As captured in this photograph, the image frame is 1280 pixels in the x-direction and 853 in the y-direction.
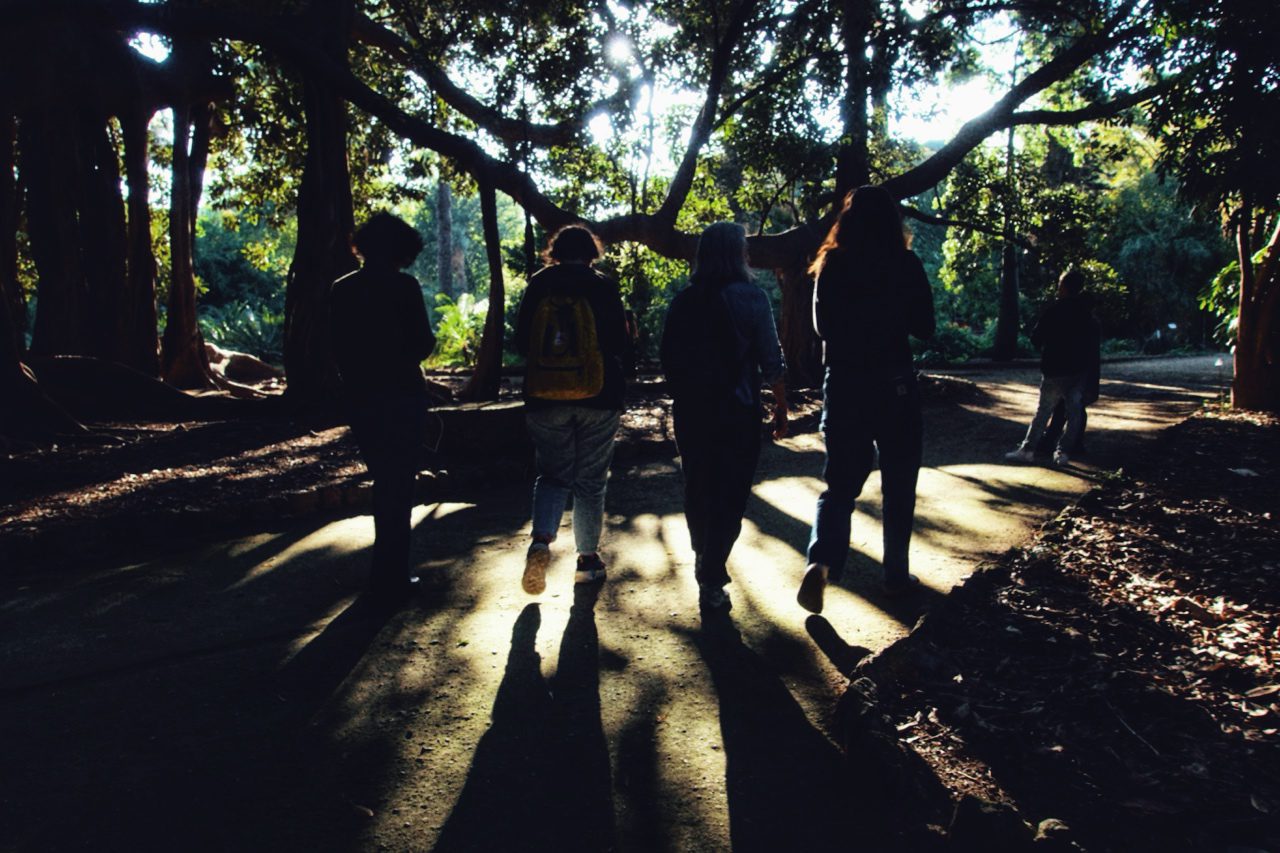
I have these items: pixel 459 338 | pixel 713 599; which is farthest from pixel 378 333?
pixel 459 338

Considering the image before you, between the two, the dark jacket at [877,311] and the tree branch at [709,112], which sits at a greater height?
the tree branch at [709,112]

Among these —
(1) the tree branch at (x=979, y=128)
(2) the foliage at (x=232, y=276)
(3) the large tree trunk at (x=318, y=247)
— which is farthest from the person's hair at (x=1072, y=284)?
(2) the foliage at (x=232, y=276)

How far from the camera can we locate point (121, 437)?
10352 millimetres

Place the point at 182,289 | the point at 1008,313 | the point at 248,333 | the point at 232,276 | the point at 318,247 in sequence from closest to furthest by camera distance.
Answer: the point at 318,247 < the point at 182,289 < the point at 1008,313 < the point at 248,333 < the point at 232,276

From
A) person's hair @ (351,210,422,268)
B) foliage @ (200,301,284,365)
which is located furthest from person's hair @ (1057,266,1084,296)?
foliage @ (200,301,284,365)

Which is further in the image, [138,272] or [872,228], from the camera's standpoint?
[138,272]

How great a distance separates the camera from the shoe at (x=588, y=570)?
16.9ft

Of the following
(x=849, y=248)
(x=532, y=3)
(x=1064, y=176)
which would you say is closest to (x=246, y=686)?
(x=849, y=248)

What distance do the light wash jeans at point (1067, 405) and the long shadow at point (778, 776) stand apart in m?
6.08

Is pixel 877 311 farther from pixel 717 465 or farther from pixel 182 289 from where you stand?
pixel 182 289

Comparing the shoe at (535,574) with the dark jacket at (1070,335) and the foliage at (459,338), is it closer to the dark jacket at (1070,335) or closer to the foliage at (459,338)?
the dark jacket at (1070,335)

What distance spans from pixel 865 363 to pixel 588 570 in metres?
1.89

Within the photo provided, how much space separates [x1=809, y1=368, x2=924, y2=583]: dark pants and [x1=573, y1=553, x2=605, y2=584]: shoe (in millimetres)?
1226

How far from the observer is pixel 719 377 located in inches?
176
